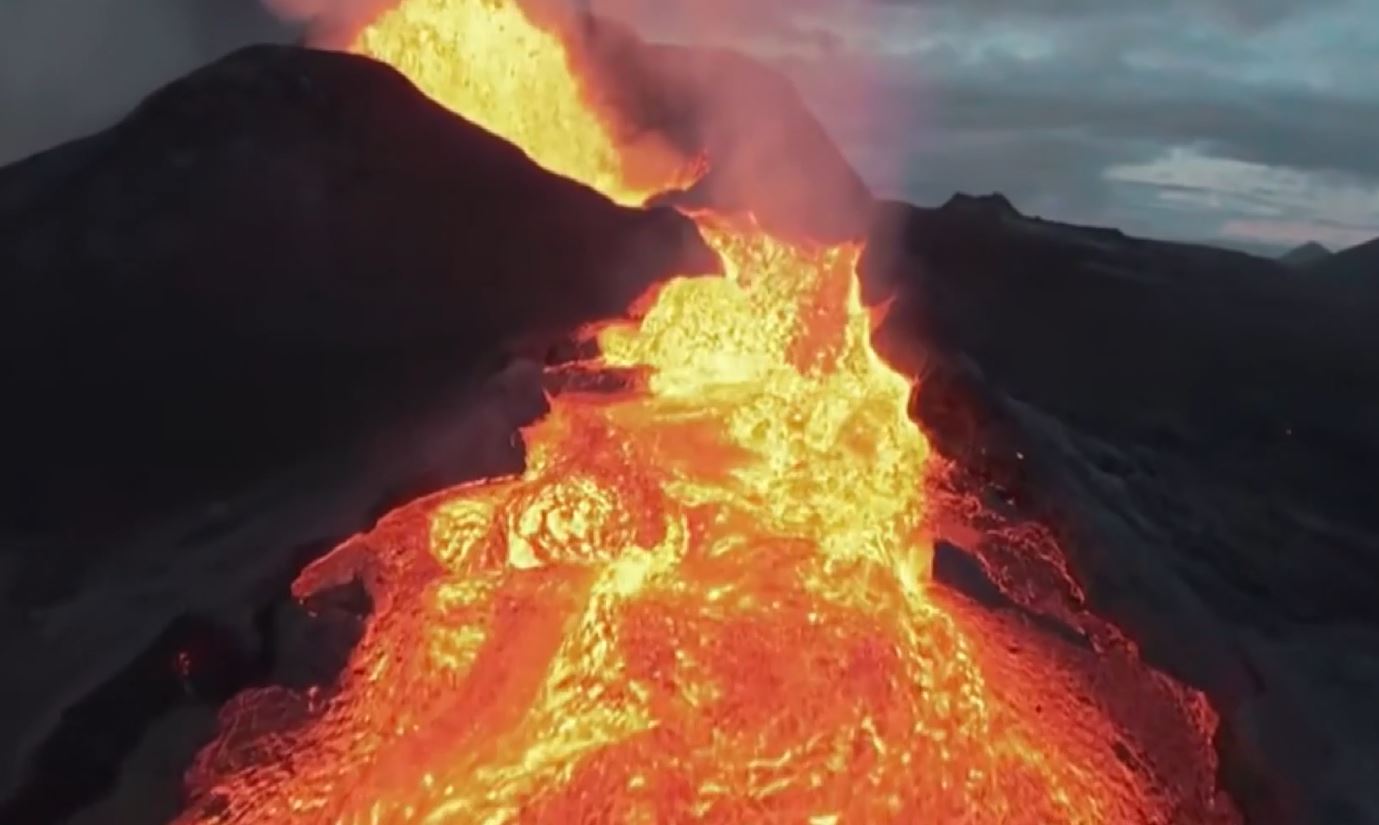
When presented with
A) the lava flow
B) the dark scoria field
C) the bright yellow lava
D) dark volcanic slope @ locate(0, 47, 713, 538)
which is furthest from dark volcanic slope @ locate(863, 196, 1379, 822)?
dark volcanic slope @ locate(0, 47, 713, 538)

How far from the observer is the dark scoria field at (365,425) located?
8.78 metres

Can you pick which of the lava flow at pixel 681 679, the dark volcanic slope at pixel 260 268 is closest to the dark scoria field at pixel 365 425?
the dark volcanic slope at pixel 260 268

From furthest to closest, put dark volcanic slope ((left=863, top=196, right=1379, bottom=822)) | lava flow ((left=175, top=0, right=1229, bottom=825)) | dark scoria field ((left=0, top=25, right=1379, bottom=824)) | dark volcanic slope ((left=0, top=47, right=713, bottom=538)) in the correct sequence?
dark volcanic slope ((left=0, top=47, right=713, bottom=538)), dark volcanic slope ((left=863, top=196, right=1379, bottom=822)), dark scoria field ((left=0, top=25, right=1379, bottom=824)), lava flow ((left=175, top=0, right=1229, bottom=825))

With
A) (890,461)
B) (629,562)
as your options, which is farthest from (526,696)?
(890,461)

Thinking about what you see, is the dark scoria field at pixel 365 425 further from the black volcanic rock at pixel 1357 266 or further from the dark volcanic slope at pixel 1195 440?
the black volcanic rock at pixel 1357 266

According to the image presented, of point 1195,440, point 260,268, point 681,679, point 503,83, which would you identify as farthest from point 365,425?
point 1195,440

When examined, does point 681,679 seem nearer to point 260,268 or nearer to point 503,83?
point 260,268

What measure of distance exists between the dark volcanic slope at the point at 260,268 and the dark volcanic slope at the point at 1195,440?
3.22 metres

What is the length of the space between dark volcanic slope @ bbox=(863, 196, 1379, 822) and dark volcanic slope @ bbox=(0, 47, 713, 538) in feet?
10.6

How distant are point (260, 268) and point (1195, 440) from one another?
8908 mm

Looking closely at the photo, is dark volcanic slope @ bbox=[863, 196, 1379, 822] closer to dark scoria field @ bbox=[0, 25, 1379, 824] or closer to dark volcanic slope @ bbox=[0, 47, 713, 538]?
dark scoria field @ bbox=[0, 25, 1379, 824]

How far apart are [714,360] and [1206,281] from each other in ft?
61.8

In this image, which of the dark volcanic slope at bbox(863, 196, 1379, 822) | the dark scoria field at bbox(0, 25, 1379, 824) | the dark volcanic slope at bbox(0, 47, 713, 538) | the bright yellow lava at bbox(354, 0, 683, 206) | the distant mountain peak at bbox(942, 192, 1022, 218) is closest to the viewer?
the dark scoria field at bbox(0, 25, 1379, 824)

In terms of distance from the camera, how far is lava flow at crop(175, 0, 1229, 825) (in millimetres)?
8359
